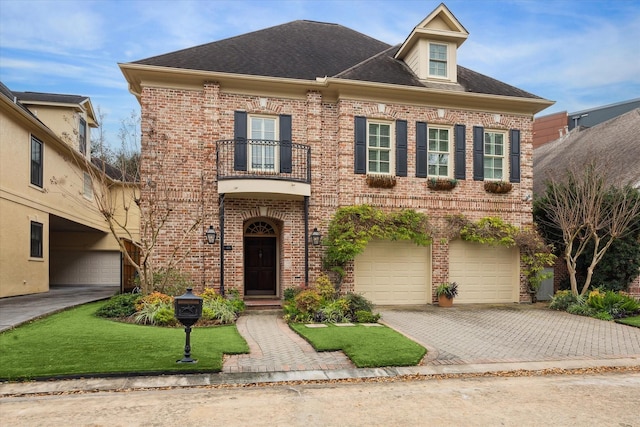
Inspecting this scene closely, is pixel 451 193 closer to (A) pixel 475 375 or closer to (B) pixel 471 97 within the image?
(B) pixel 471 97

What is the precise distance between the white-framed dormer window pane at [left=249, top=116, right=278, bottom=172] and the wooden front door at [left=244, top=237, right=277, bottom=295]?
242 centimetres

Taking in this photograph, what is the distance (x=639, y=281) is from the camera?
15.5 metres

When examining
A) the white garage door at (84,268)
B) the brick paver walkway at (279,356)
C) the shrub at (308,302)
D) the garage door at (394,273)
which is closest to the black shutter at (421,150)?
the garage door at (394,273)

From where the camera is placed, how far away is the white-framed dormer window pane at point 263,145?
13.8m

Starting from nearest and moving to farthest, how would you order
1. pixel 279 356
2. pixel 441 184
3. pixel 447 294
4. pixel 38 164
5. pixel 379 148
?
pixel 279 356 < pixel 447 294 < pixel 379 148 < pixel 441 184 < pixel 38 164

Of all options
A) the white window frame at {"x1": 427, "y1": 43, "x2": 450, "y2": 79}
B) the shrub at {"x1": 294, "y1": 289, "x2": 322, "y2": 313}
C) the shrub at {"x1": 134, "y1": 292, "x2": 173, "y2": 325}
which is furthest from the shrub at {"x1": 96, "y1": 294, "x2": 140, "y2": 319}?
the white window frame at {"x1": 427, "y1": 43, "x2": 450, "y2": 79}

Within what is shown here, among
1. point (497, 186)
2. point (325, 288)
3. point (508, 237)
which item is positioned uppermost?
point (497, 186)

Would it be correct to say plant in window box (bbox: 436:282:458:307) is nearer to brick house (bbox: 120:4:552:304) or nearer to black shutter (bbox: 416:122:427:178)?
→ brick house (bbox: 120:4:552:304)

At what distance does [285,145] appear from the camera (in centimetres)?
1367

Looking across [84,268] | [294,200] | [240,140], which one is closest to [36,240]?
[84,268]

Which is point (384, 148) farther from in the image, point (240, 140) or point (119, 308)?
point (119, 308)

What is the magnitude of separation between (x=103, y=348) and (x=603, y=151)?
1985 centimetres

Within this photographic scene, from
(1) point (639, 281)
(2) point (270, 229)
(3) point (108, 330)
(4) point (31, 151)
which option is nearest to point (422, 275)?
(2) point (270, 229)

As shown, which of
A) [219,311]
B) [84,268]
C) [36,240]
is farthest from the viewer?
[84,268]
